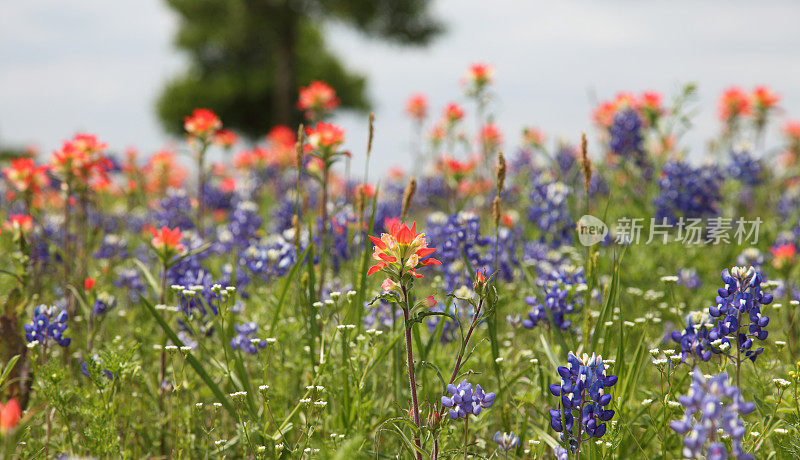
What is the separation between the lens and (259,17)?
73.3 ft

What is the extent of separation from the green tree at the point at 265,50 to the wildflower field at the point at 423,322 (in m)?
16.4

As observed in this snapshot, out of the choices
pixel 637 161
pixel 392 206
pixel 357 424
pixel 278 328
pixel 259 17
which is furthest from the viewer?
pixel 259 17

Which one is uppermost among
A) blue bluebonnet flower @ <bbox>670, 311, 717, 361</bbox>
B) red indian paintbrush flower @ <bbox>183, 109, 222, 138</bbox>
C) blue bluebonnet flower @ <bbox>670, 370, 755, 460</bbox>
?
red indian paintbrush flower @ <bbox>183, 109, 222, 138</bbox>

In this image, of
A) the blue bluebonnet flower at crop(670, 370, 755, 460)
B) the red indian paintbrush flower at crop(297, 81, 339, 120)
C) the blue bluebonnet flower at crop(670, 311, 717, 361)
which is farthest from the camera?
the red indian paintbrush flower at crop(297, 81, 339, 120)

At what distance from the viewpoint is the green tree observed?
22188 millimetres

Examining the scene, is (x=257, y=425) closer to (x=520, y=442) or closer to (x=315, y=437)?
(x=315, y=437)

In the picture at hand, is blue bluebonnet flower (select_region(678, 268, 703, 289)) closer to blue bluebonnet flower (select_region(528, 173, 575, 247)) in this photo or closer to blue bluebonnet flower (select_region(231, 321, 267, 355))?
blue bluebonnet flower (select_region(528, 173, 575, 247))

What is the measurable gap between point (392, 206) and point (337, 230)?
9.60 ft

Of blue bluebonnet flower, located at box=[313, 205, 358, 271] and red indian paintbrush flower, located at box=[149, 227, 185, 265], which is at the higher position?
red indian paintbrush flower, located at box=[149, 227, 185, 265]

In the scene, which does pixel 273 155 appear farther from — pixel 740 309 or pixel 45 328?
pixel 740 309

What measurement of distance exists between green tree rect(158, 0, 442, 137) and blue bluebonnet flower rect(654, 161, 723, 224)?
16.7 meters

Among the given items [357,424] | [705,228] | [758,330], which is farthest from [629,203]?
[357,424]

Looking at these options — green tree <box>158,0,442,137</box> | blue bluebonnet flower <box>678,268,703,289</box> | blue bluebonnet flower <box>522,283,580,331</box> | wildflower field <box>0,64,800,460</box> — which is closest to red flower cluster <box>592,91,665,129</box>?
wildflower field <box>0,64,800,460</box>

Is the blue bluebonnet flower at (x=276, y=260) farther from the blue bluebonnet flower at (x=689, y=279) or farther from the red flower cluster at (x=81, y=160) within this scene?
the blue bluebonnet flower at (x=689, y=279)
